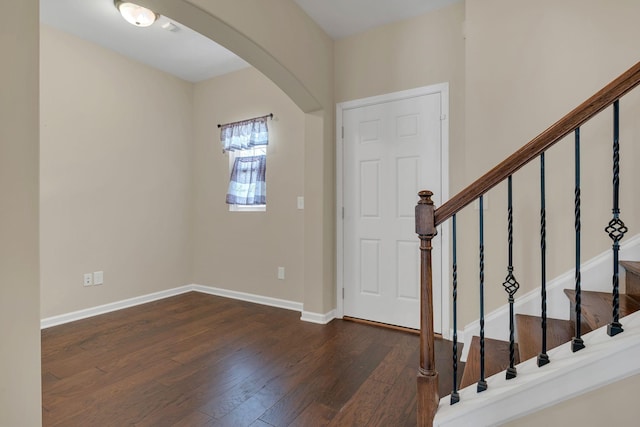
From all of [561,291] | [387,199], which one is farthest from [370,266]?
[561,291]

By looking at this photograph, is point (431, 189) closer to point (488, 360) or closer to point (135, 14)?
point (488, 360)

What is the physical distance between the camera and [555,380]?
1.11 m

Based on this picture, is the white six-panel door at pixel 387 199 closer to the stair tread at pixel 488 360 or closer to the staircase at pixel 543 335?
the stair tread at pixel 488 360

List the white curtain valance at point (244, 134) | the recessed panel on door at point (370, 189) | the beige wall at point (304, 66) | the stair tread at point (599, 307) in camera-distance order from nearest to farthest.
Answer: the stair tread at point (599, 307) → the beige wall at point (304, 66) → the recessed panel on door at point (370, 189) → the white curtain valance at point (244, 134)

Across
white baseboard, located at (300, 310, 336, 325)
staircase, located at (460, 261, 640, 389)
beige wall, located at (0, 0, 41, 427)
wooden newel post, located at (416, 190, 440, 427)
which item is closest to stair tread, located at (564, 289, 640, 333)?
staircase, located at (460, 261, 640, 389)

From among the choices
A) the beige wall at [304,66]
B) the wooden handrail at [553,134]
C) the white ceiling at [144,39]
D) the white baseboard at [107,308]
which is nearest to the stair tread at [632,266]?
the wooden handrail at [553,134]

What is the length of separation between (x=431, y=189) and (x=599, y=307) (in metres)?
1.40

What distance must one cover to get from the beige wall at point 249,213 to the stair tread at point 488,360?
195cm

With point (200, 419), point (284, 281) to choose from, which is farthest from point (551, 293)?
point (284, 281)

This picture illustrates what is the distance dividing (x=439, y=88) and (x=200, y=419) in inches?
112

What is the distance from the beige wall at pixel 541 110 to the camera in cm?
184

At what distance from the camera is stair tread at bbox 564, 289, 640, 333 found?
1.37 metres

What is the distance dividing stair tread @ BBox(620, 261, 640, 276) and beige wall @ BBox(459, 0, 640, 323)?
0.62ft

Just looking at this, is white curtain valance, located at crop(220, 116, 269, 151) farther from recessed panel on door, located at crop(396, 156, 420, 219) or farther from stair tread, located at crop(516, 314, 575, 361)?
stair tread, located at crop(516, 314, 575, 361)
